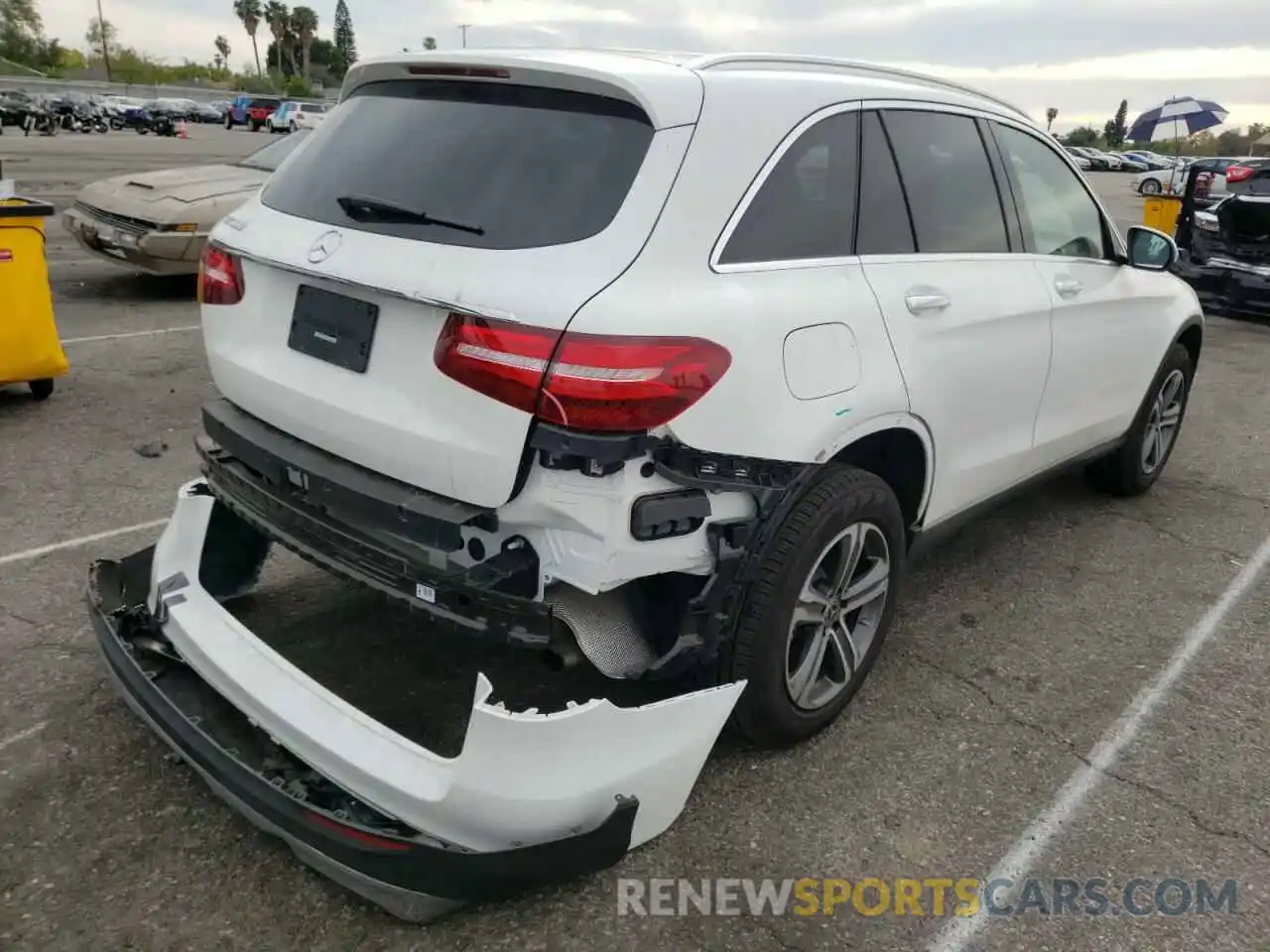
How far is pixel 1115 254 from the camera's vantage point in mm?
4328

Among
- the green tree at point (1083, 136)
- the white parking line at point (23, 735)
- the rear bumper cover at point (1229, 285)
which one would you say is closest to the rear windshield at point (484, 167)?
the white parking line at point (23, 735)

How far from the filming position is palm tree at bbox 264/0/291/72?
121m

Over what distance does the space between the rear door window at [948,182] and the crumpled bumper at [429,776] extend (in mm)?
1681

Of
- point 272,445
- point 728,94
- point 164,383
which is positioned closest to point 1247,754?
point 728,94

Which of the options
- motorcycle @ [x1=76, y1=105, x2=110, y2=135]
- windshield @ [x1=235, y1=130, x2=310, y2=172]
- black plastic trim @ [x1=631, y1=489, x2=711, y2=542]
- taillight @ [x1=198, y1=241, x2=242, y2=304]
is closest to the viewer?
black plastic trim @ [x1=631, y1=489, x2=711, y2=542]

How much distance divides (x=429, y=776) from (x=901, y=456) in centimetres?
176

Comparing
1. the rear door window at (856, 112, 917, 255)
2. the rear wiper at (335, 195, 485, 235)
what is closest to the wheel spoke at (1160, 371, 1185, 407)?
the rear door window at (856, 112, 917, 255)

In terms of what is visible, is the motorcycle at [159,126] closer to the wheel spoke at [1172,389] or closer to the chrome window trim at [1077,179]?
the wheel spoke at [1172,389]

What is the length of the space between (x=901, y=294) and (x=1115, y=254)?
1.95 meters

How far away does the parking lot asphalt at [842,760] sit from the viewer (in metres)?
2.37

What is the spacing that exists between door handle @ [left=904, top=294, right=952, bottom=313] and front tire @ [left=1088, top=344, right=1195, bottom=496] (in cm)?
226

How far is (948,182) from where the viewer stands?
10.8ft

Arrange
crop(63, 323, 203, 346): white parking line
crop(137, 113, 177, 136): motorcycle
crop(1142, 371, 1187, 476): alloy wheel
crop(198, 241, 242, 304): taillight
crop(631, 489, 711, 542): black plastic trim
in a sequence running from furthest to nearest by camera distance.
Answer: crop(137, 113, 177, 136): motorcycle → crop(63, 323, 203, 346): white parking line → crop(1142, 371, 1187, 476): alloy wheel → crop(198, 241, 242, 304): taillight → crop(631, 489, 711, 542): black plastic trim

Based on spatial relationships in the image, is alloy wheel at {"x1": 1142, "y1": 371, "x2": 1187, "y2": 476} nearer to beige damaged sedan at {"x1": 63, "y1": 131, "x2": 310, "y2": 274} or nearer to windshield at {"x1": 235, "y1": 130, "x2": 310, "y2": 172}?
beige damaged sedan at {"x1": 63, "y1": 131, "x2": 310, "y2": 274}
